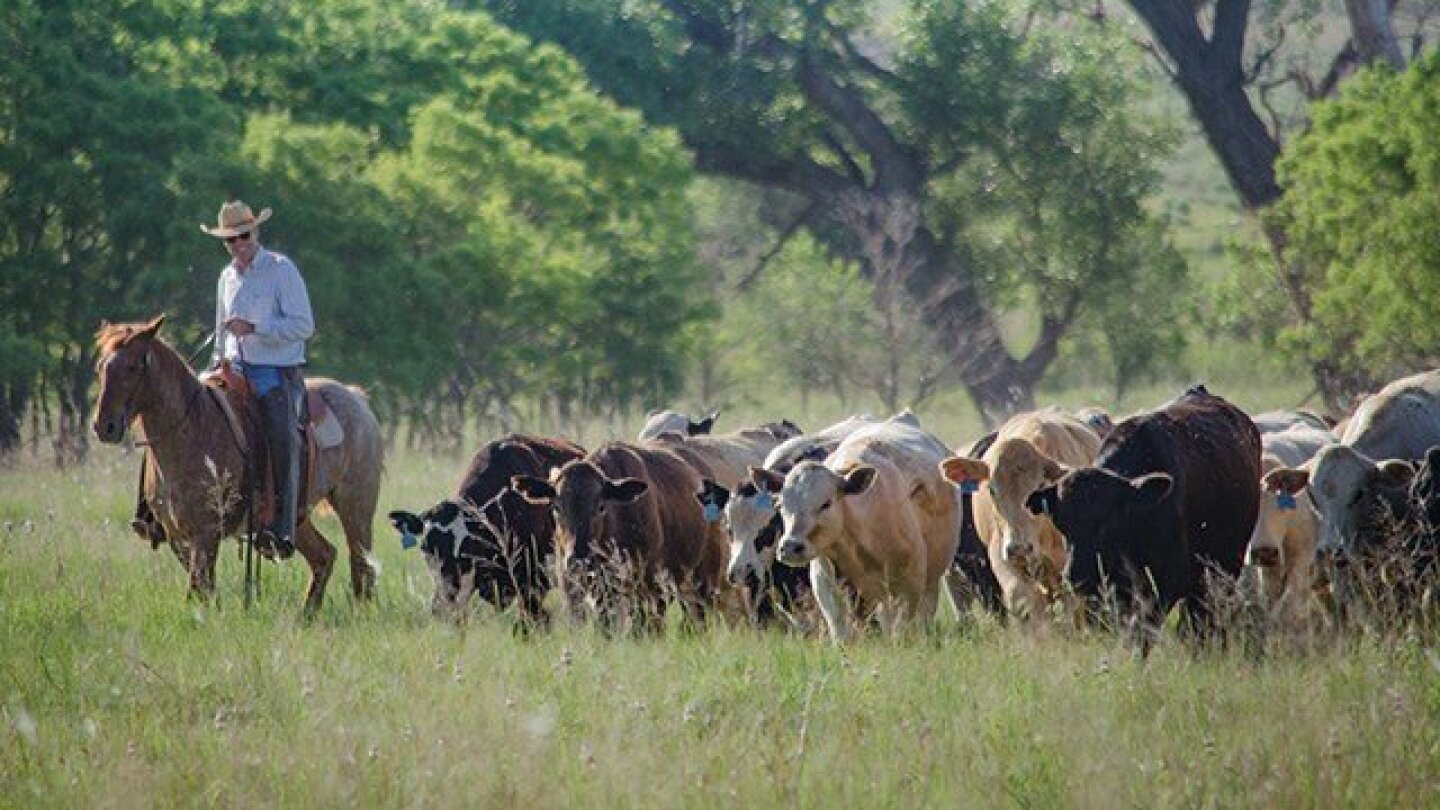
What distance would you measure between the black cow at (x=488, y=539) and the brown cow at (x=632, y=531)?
0.31 m

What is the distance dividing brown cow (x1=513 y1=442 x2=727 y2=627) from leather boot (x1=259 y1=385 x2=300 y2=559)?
4.43 feet

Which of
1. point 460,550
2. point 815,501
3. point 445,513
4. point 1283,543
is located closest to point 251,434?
point 445,513

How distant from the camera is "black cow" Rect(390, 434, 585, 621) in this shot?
14.9 m

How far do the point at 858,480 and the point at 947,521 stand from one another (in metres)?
1.41

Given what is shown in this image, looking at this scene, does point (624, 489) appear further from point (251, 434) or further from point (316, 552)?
point (316, 552)

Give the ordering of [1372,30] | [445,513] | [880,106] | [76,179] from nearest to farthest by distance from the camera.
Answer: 1. [445,513]
2. [76,179]
3. [1372,30]
4. [880,106]

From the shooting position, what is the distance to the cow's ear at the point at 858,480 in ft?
46.5

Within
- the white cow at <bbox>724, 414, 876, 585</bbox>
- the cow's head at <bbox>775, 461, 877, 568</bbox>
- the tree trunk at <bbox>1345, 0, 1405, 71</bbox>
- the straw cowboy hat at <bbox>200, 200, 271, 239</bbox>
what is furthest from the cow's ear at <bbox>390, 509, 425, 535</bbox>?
the tree trunk at <bbox>1345, 0, 1405, 71</bbox>

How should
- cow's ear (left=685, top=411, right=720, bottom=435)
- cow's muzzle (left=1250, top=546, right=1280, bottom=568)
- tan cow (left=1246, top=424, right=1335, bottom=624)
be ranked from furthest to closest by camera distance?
cow's ear (left=685, top=411, right=720, bottom=435)
cow's muzzle (left=1250, top=546, right=1280, bottom=568)
tan cow (left=1246, top=424, right=1335, bottom=624)

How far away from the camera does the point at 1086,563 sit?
13344 mm

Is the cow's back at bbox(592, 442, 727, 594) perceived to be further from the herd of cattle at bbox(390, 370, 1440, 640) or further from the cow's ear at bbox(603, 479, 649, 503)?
the cow's ear at bbox(603, 479, 649, 503)

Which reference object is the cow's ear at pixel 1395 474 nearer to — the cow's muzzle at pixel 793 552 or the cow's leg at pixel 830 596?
the cow's leg at pixel 830 596

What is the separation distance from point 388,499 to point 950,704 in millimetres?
12305

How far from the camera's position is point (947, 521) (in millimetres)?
15445
